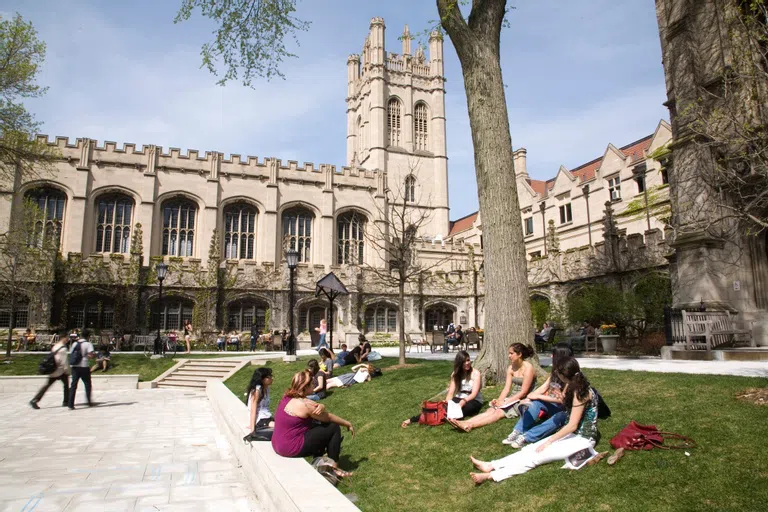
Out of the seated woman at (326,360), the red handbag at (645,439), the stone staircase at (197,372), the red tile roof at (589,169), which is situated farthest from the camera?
the red tile roof at (589,169)

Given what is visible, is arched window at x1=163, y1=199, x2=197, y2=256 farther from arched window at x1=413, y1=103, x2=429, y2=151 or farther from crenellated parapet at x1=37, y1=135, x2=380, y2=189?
arched window at x1=413, y1=103, x2=429, y2=151

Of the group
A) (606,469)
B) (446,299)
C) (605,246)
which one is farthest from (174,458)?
(446,299)

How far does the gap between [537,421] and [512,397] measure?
911 mm

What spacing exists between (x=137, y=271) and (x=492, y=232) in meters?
26.1

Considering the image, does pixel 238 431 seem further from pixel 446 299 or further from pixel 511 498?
pixel 446 299

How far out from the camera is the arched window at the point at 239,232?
37438 millimetres

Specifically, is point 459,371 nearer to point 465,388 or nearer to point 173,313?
point 465,388

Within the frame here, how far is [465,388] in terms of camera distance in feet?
23.1

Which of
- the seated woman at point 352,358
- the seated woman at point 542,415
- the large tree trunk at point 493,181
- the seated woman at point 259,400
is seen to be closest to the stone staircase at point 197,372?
the seated woman at point 352,358

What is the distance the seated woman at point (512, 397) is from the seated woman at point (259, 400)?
2669 mm

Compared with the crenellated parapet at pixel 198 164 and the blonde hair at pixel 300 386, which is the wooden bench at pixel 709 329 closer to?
the blonde hair at pixel 300 386

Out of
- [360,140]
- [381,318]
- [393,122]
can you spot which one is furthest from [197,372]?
[360,140]

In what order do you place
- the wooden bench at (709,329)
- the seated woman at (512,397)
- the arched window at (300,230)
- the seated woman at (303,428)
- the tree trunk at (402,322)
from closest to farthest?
the seated woman at (303,428) < the seated woman at (512,397) < the wooden bench at (709,329) < the tree trunk at (402,322) < the arched window at (300,230)

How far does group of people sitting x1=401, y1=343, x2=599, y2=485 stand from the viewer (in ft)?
15.4
